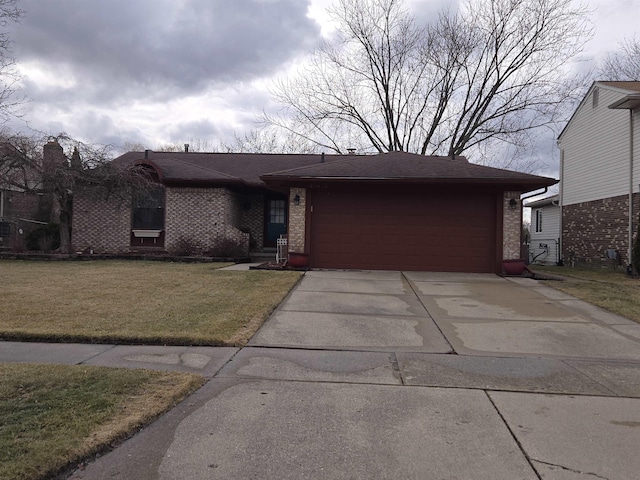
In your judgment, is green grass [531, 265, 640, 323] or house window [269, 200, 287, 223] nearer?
green grass [531, 265, 640, 323]

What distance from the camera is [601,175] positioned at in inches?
721

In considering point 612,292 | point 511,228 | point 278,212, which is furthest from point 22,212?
point 612,292

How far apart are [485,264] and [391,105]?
60.5 feet

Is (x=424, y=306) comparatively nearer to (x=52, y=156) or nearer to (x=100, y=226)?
(x=100, y=226)

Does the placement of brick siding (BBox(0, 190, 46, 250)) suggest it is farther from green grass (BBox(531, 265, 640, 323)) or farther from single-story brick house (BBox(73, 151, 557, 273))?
green grass (BBox(531, 265, 640, 323))

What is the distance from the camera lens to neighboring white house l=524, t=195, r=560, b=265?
22.8 meters

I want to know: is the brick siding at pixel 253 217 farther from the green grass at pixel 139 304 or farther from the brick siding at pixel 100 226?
the green grass at pixel 139 304

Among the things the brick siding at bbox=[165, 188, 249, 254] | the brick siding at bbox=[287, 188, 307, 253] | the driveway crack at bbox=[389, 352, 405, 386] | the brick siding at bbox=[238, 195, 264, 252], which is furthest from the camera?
the brick siding at bbox=[238, 195, 264, 252]

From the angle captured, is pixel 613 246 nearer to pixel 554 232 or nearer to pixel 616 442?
pixel 554 232

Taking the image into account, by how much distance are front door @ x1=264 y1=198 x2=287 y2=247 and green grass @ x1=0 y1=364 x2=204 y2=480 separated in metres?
14.8

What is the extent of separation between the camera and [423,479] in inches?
113

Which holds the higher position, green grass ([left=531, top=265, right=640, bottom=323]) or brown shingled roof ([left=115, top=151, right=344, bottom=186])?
brown shingled roof ([left=115, top=151, right=344, bottom=186])

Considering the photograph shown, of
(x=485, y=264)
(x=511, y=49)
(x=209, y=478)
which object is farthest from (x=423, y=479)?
(x=511, y=49)

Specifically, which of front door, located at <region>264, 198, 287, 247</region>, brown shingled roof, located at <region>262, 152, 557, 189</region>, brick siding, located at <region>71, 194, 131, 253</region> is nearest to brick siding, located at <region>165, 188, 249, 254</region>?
brick siding, located at <region>71, 194, 131, 253</region>
